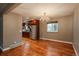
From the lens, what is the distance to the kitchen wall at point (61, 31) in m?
2.63

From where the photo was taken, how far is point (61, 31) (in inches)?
106

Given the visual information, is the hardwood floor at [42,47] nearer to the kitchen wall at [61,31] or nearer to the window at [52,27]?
the kitchen wall at [61,31]

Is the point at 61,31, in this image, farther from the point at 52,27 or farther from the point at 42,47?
the point at 42,47

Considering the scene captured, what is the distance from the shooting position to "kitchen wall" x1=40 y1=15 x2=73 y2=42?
263cm

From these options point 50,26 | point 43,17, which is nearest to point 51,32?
point 50,26

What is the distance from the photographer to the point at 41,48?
3066mm

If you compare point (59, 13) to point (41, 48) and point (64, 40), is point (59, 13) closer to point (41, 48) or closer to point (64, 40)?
point (64, 40)

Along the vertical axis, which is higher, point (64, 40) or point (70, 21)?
point (70, 21)

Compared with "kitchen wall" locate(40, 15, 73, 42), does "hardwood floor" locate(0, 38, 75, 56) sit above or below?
below

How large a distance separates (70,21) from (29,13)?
49.1 inches

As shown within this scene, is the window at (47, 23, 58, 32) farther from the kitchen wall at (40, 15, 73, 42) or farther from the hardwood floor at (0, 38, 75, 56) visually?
the hardwood floor at (0, 38, 75, 56)

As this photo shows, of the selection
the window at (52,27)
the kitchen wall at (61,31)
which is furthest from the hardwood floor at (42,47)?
the window at (52,27)

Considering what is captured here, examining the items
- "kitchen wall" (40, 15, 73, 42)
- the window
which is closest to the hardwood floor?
"kitchen wall" (40, 15, 73, 42)

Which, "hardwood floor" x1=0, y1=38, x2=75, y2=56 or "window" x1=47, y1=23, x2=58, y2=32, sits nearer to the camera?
"window" x1=47, y1=23, x2=58, y2=32
